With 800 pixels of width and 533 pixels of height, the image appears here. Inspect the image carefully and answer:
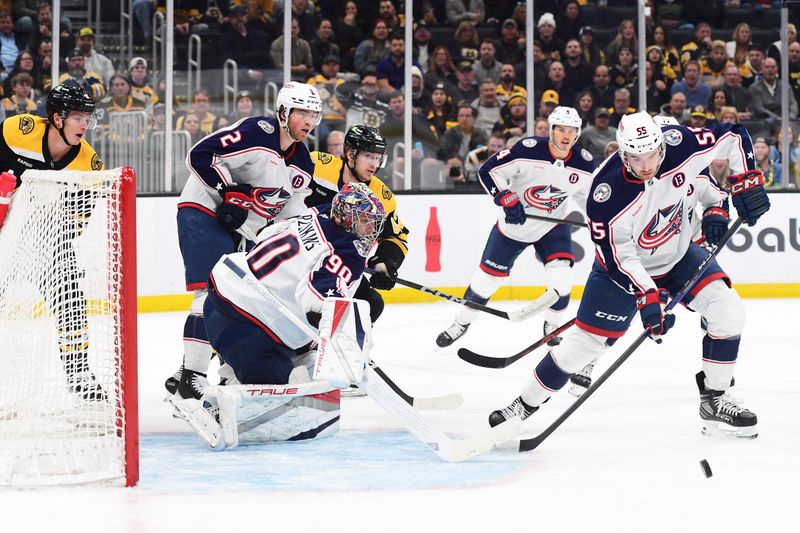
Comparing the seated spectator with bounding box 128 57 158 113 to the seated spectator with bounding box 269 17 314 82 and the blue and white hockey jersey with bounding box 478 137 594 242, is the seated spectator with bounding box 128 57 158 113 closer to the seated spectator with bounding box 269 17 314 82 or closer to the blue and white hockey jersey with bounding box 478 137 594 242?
the seated spectator with bounding box 269 17 314 82

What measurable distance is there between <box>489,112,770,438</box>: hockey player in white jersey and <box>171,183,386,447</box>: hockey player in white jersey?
29.3 inches

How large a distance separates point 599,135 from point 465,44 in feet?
3.79

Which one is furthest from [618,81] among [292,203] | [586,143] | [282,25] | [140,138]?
[292,203]

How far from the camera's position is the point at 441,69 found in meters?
8.45

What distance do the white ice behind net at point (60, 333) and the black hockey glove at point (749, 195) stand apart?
76.0 inches

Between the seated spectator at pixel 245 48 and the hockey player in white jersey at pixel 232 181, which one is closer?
the hockey player in white jersey at pixel 232 181

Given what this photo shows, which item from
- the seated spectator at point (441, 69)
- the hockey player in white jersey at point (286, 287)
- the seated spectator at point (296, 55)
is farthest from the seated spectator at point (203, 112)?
the hockey player in white jersey at point (286, 287)

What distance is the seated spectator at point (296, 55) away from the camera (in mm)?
7789

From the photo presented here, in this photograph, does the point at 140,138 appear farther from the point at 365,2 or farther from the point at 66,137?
the point at 66,137

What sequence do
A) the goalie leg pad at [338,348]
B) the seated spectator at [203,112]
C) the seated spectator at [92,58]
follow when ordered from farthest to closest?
the seated spectator at [203,112] → the seated spectator at [92,58] → the goalie leg pad at [338,348]

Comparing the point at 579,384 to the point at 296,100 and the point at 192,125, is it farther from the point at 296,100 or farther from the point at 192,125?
the point at 192,125

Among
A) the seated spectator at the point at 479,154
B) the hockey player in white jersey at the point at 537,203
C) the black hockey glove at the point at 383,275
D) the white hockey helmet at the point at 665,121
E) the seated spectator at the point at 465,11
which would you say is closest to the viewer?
the white hockey helmet at the point at 665,121

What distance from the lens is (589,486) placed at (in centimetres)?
322

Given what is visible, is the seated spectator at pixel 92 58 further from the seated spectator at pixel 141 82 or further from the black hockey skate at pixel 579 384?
the black hockey skate at pixel 579 384
